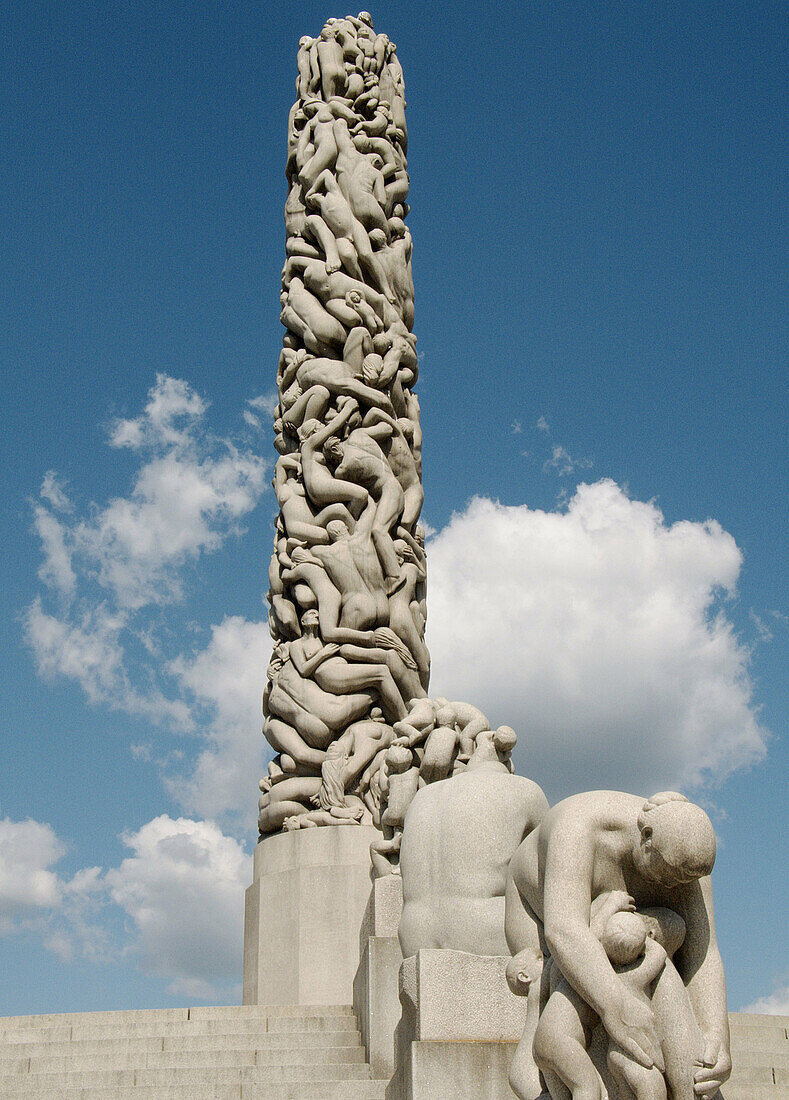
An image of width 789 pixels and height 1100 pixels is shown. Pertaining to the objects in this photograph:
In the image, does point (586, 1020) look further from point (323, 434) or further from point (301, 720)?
point (323, 434)

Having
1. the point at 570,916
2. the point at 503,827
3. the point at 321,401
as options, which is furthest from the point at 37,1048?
the point at 321,401

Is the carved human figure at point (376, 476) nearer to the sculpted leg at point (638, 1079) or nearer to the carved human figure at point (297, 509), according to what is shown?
the carved human figure at point (297, 509)

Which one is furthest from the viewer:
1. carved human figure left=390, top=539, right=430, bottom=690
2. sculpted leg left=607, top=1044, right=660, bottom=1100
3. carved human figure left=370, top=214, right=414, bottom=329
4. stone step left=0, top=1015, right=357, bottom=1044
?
carved human figure left=370, top=214, right=414, bottom=329

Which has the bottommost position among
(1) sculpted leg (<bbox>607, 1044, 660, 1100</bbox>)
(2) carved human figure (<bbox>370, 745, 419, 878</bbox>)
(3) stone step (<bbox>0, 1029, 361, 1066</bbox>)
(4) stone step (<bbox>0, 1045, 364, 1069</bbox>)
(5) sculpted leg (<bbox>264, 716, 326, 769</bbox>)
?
(1) sculpted leg (<bbox>607, 1044, 660, 1100</bbox>)

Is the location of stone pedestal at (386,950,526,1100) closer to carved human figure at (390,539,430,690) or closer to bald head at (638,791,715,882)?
bald head at (638,791,715,882)

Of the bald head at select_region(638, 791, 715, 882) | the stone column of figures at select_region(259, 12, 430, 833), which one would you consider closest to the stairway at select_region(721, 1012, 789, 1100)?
the bald head at select_region(638, 791, 715, 882)

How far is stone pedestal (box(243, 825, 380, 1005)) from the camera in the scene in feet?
32.7

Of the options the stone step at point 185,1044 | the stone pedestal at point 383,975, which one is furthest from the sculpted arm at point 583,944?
the stone step at point 185,1044

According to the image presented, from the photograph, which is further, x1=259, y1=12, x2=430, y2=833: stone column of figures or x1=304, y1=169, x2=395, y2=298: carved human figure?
x1=304, y1=169, x2=395, y2=298: carved human figure

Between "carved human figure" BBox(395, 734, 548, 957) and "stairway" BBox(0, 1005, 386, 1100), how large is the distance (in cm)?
151

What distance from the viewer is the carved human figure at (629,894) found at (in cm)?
361

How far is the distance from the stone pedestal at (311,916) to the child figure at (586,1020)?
20.9 feet

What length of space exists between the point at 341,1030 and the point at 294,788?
3.56 m

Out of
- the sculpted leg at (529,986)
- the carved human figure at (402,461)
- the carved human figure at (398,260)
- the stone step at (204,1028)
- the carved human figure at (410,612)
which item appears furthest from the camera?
the carved human figure at (398,260)
